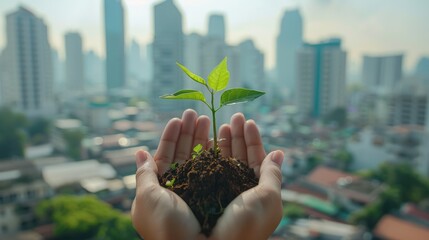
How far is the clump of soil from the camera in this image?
45cm

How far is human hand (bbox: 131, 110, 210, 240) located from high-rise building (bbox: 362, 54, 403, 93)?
13359 millimetres

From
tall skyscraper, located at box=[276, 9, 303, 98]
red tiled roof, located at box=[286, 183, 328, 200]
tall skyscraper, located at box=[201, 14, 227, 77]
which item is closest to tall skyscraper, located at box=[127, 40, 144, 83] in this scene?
tall skyscraper, located at box=[276, 9, 303, 98]

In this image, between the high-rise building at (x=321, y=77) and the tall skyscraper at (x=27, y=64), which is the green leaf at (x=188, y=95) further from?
the high-rise building at (x=321, y=77)

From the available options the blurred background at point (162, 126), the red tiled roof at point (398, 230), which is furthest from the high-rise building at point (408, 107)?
the red tiled roof at point (398, 230)

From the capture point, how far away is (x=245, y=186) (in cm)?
50

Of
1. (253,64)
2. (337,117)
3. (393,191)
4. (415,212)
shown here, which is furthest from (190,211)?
(253,64)

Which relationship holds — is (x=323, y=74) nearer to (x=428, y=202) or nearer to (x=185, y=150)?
(x=428, y=202)

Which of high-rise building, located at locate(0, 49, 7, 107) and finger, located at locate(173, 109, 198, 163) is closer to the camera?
finger, located at locate(173, 109, 198, 163)

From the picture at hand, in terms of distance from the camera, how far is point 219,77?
1.73ft

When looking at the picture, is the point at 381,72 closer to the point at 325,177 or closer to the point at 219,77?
the point at 325,177

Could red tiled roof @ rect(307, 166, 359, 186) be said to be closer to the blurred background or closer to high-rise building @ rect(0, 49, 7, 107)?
the blurred background

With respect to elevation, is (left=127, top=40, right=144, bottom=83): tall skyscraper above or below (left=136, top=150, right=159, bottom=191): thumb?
above

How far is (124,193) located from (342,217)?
2627 millimetres

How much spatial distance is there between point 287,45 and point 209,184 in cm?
1885
